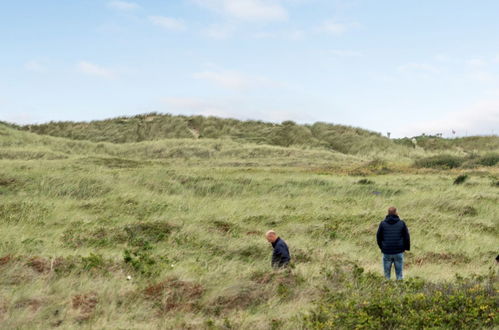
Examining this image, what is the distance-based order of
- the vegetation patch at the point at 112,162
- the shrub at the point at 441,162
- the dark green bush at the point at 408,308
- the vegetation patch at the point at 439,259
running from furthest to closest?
the shrub at the point at 441,162, the vegetation patch at the point at 112,162, the vegetation patch at the point at 439,259, the dark green bush at the point at 408,308

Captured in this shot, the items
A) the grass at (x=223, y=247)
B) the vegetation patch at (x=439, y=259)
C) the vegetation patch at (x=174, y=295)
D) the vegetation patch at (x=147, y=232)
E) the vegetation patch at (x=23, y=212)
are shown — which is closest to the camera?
the grass at (x=223, y=247)

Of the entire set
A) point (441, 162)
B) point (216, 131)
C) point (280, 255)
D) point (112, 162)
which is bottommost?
point (280, 255)

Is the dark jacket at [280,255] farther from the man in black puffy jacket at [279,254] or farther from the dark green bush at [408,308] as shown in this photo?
the dark green bush at [408,308]

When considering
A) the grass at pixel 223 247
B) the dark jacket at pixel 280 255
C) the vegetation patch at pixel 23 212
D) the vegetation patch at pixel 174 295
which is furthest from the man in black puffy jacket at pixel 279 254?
the vegetation patch at pixel 23 212

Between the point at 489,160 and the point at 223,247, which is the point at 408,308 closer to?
the point at 223,247

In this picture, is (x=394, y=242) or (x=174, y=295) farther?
(x=394, y=242)

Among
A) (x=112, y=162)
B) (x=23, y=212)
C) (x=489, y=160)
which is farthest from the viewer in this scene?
(x=489, y=160)

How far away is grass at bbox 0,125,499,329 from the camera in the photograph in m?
8.62

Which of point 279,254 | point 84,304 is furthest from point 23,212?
point 279,254

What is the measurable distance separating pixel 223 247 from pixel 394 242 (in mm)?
4906

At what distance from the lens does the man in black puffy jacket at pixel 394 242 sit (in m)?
11.6

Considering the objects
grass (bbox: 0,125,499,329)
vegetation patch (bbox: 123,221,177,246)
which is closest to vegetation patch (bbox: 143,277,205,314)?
grass (bbox: 0,125,499,329)

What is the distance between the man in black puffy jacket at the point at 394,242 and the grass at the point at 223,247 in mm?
622

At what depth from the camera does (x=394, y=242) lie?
1160 centimetres
